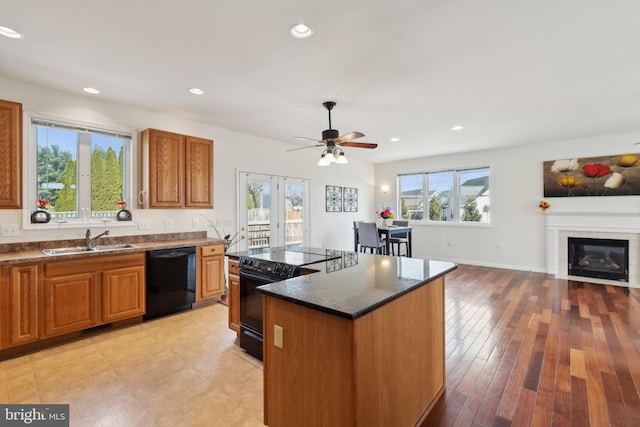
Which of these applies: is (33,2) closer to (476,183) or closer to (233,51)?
(233,51)

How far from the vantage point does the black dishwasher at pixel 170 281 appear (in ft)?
11.2

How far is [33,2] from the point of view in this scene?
1849 millimetres

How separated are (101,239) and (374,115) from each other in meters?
3.76

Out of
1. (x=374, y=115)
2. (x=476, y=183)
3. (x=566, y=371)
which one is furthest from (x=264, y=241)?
(x=476, y=183)

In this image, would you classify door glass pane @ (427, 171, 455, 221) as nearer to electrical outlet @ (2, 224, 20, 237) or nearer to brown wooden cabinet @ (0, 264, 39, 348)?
brown wooden cabinet @ (0, 264, 39, 348)

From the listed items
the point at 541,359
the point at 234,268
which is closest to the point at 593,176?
the point at 541,359

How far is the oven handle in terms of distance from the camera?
2367 millimetres

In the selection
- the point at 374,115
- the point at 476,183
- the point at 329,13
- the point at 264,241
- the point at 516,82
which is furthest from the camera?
the point at 476,183

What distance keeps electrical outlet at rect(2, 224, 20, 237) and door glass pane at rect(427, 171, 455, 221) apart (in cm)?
719

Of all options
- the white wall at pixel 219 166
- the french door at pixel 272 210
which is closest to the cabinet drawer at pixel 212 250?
the white wall at pixel 219 166

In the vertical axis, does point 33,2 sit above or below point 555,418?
above

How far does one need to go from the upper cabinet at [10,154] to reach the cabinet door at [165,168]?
1134 mm

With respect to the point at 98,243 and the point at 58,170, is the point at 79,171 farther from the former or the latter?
the point at 98,243

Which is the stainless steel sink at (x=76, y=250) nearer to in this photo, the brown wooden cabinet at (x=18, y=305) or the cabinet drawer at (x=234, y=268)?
the brown wooden cabinet at (x=18, y=305)
